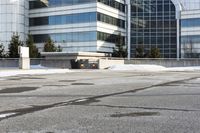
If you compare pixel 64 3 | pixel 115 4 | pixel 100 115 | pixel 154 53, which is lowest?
pixel 100 115

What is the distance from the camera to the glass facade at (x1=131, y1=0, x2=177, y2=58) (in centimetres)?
9200

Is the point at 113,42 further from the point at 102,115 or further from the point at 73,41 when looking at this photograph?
the point at 102,115

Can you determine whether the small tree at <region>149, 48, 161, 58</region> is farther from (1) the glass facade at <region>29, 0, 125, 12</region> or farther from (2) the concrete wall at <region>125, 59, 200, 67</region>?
(1) the glass facade at <region>29, 0, 125, 12</region>

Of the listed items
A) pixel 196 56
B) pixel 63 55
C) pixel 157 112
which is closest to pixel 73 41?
pixel 63 55

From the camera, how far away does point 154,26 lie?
93.4m

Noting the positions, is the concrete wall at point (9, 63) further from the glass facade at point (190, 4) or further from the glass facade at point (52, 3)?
the glass facade at point (190, 4)

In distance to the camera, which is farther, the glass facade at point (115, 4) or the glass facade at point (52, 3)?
the glass facade at point (115, 4)

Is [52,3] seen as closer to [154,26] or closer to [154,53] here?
[154,26]

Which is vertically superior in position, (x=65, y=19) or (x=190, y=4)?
(x=190, y=4)

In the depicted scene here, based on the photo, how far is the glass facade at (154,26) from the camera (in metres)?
92.0

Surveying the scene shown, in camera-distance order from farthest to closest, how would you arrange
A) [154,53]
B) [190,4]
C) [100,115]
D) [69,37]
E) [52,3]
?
[190,4] → [52,3] → [69,37] → [154,53] → [100,115]

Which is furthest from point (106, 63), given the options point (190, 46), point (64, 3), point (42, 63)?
point (64, 3)

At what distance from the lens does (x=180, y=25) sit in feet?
299

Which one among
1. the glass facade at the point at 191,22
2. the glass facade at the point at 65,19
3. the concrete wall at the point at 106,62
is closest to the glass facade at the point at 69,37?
the glass facade at the point at 65,19
